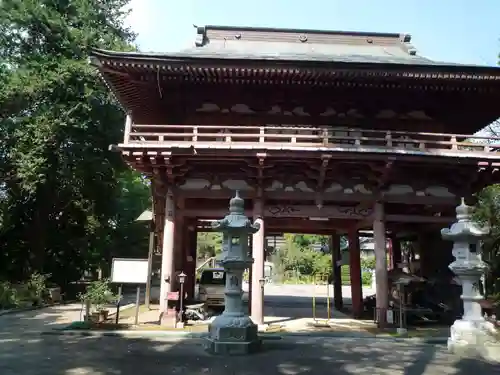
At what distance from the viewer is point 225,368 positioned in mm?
7812

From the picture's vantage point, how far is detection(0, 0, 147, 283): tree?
22.4 metres

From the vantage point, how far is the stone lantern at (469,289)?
933 cm

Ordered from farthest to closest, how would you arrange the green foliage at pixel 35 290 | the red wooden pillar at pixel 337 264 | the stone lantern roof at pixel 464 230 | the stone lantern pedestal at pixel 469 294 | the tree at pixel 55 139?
the tree at pixel 55 139, the green foliage at pixel 35 290, the red wooden pillar at pixel 337 264, the stone lantern roof at pixel 464 230, the stone lantern pedestal at pixel 469 294

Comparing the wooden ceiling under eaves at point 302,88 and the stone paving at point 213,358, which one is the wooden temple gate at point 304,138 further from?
the stone paving at point 213,358

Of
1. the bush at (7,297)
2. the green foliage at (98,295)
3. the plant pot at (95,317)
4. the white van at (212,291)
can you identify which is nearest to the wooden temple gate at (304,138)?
the green foliage at (98,295)

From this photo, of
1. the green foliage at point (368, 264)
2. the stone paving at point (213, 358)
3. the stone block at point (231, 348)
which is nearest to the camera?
the stone paving at point (213, 358)

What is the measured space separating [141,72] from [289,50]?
27.0 ft

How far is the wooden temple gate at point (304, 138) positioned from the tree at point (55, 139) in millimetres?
8760

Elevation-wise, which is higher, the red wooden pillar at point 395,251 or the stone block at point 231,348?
the red wooden pillar at point 395,251

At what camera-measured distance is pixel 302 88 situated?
14570mm

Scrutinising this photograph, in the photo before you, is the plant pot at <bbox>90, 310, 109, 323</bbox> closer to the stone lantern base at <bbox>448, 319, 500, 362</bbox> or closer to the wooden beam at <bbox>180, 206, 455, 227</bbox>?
the wooden beam at <bbox>180, 206, 455, 227</bbox>

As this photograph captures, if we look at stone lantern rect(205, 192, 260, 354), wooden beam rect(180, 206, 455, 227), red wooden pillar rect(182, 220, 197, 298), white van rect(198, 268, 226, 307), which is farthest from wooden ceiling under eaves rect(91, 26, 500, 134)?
white van rect(198, 268, 226, 307)

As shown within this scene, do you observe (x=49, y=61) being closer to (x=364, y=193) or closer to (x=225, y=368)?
(x=364, y=193)

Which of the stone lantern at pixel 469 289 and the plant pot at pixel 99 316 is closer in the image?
the stone lantern at pixel 469 289
